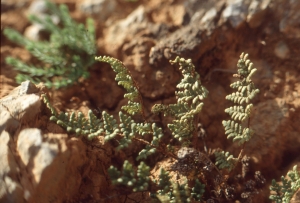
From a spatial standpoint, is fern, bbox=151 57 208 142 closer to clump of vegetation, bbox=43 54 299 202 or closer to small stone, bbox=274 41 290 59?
clump of vegetation, bbox=43 54 299 202

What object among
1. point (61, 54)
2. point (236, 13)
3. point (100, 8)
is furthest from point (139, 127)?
point (100, 8)

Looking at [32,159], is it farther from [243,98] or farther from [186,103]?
[243,98]

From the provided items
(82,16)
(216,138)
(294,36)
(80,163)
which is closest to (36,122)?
(80,163)

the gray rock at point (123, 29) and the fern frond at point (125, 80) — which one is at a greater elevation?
the gray rock at point (123, 29)

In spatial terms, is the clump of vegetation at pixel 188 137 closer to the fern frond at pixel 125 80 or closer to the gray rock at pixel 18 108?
the fern frond at pixel 125 80

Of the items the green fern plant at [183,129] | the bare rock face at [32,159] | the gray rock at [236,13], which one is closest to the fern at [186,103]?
the green fern plant at [183,129]

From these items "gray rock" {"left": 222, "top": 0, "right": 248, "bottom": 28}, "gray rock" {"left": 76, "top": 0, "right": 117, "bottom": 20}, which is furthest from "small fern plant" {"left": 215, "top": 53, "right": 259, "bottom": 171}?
"gray rock" {"left": 76, "top": 0, "right": 117, "bottom": 20}
